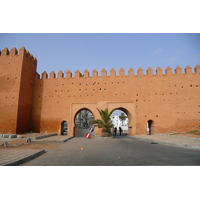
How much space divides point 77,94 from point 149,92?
28.5 feet

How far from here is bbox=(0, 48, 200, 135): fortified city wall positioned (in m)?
15.8

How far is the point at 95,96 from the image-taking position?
17172 mm

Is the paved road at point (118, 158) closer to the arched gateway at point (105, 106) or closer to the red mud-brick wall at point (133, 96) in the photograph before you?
the arched gateway at point (105, 106)

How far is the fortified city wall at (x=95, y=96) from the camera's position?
15.8 metres

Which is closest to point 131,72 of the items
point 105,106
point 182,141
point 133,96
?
point 133,96

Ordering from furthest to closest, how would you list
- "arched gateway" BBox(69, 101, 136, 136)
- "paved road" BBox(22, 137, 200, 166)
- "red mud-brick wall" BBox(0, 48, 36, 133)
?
"arched gateway" BBox(69, 101, 136, 136)
"red mud-brick wall" BBox(0, 48, 36, 133)
"paved road" BBox(22, 137, 200, 166)

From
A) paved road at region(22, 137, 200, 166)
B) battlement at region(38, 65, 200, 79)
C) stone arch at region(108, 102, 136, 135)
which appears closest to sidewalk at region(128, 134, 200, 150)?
paved road at region(22, 137, 200, 166)

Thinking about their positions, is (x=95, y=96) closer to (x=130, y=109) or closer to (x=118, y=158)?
(x=130, y=109)

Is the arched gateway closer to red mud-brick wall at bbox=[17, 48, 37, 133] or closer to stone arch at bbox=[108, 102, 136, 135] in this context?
stone arch at bbox=[108, 102, 136, 135]

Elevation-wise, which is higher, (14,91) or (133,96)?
(14,91)

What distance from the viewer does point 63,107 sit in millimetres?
17359

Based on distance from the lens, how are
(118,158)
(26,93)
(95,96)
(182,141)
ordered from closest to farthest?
(118,158) → (182,141) → (26,93) → (95,96)

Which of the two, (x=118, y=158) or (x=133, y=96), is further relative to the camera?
(x=133, y=96)

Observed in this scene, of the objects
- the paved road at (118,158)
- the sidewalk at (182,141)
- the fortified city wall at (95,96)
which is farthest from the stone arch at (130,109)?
the paved road at (118,158)
